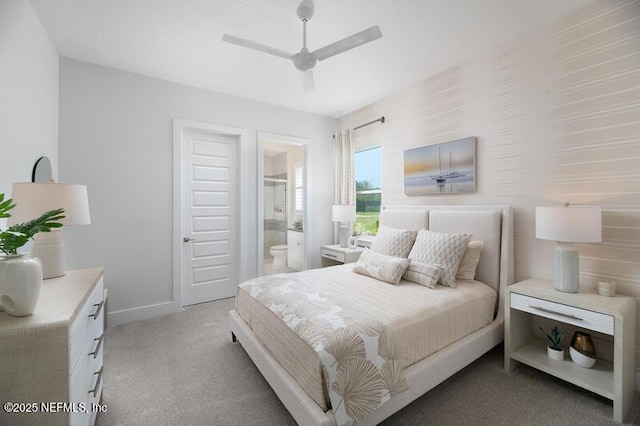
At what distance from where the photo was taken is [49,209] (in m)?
1.46

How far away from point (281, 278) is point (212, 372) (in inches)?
34.2

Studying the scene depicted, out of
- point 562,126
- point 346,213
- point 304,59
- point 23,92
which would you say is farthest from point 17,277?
point 562,126

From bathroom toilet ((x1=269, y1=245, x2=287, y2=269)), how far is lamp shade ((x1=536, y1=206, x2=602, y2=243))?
3624 millimetres

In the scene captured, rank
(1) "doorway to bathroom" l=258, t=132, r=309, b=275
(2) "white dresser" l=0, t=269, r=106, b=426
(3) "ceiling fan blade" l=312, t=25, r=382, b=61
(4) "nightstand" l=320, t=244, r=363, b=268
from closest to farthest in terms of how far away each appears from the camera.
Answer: (2) "white dresser" l=0, t=269, r=106, b=426 < (3) "ceiling fan blade" l=312, t=25, r=382, b=61 < (4) "nightstand" l=320, t=244, r=363, b=268 < (1) "doorway to bathroom" l=258, t=132, r=309, b=275

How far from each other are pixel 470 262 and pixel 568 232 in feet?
2.48

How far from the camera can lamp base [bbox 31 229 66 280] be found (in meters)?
1.53

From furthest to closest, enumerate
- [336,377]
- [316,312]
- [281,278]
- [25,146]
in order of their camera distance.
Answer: [281,278] < [25,146] < [316,312] < [336,377]

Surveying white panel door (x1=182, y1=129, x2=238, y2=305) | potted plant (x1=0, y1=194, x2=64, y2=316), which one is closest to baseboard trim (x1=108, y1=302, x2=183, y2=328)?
white panel door (x1=182, y1=129, x2=238, y2=305)

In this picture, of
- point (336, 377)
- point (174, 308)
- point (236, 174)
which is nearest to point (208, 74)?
point (236, 174)

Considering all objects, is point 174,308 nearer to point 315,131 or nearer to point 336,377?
point 336,377

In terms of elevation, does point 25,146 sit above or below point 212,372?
above

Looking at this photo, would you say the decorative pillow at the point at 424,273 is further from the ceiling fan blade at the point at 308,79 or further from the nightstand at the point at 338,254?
the ceiling fan blade at the point at 308,79

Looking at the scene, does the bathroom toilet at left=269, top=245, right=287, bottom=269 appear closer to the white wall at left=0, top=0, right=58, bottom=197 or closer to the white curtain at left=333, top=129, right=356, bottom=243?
the white curtain at left=333, top=129, right=356, bottom=243

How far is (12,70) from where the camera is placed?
173 cm
